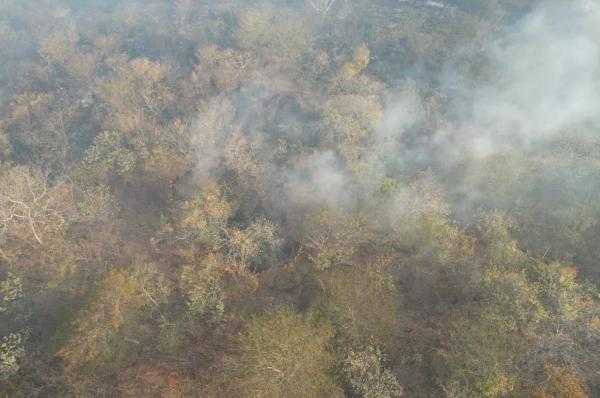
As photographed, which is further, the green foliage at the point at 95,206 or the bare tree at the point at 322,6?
the bare tree at the point at 322,6

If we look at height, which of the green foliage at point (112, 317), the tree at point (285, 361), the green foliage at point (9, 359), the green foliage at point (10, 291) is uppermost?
the tree at point (285, 361)

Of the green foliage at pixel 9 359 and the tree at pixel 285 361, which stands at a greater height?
the tree at pixel 285 361

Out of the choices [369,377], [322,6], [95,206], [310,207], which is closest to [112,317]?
[95,206]

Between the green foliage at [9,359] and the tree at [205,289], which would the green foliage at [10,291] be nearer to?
the green foliage at [9,359]

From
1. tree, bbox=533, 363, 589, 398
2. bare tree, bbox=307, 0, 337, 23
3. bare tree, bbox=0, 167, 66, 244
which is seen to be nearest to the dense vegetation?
tree, bbox=533, 363, 589, 398

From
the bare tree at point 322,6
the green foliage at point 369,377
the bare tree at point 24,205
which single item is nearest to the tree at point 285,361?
the green foliage at point 369,377

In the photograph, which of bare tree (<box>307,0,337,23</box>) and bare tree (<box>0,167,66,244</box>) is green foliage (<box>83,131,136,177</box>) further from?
bare tree (<box>307,0,337,23</box>)

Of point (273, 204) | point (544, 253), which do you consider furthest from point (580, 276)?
point (273, 204)

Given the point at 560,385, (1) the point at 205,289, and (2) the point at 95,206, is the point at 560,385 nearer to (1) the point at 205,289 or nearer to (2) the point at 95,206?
(1) the point at 205,289
